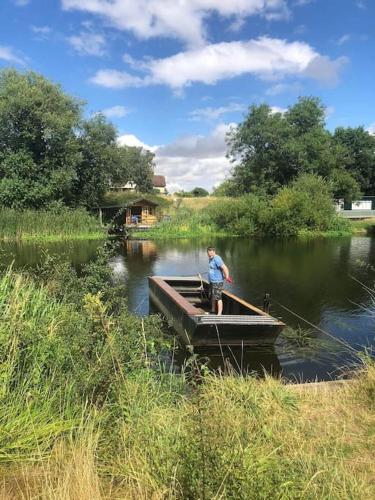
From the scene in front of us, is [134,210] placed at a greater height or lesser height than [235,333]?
greater

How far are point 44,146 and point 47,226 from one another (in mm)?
11077

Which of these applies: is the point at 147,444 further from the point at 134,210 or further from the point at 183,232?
the point at 134,210

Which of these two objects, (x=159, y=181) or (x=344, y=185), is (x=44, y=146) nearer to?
(x=344, y=185)

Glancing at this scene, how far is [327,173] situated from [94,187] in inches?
1135

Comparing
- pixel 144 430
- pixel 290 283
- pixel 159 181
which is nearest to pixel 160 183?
pixel 159 181

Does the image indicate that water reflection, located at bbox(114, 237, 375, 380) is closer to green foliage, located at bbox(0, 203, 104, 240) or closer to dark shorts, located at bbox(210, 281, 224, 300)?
dark shorts, located at bbox(210, 281, 224, 300)

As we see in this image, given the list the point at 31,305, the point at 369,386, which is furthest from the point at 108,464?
the point at 369,386

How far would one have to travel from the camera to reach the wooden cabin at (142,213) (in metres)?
49.7

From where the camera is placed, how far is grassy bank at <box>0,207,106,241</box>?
121ft

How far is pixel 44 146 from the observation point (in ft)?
147

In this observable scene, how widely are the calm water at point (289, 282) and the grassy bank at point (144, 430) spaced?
186 cm

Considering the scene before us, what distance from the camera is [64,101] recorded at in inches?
1746

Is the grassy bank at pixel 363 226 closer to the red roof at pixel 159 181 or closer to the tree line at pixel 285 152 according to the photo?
the tree line at pixel 285 152

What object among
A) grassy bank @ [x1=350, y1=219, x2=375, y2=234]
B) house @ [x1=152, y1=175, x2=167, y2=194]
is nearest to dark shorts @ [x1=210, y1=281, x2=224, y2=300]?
grassy bank @ [x1=350, y1=219, x2=375, y2=234]
